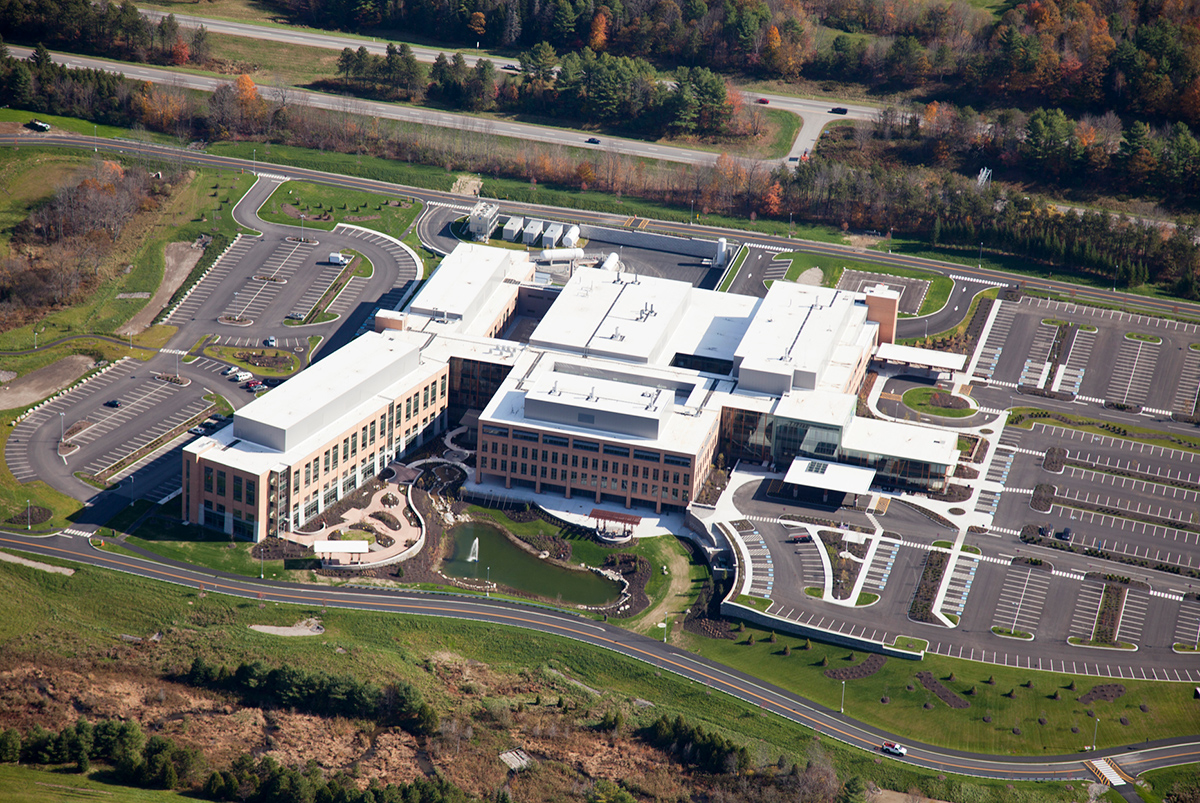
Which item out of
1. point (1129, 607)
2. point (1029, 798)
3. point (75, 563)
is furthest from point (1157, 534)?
point (75, 563)

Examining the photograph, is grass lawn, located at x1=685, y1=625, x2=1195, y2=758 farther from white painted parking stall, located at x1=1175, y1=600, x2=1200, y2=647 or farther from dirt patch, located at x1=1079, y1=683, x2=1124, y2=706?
white painted parking stall, located at x1=1175, y1=600, x2=1200, y2=647

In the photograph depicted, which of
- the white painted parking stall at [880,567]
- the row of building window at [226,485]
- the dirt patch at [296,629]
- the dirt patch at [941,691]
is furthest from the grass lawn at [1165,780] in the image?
the row of building window at [226,485]

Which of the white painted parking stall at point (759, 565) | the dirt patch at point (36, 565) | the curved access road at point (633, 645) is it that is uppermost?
the white painted parking stall at point (759, 565)

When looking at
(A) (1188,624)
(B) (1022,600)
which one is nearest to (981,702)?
(B) (1022,600)

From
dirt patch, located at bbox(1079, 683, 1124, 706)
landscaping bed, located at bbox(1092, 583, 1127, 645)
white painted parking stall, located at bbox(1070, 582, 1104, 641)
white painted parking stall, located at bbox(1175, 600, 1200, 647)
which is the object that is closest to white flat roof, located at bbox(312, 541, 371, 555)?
white painted parking stall, located at bbox(1070, 582, 1104, 641)

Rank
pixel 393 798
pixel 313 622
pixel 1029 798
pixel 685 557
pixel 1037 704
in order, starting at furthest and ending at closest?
pixel 685 557
pixel 313 622
pixel 1037 704
pixel 1029 798
pixel 393 798

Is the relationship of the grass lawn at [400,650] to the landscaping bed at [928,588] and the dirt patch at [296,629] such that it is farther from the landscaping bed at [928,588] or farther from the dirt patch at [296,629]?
the landscaping bed at [928,588]

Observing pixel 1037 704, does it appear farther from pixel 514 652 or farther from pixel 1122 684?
pixel 514 652
